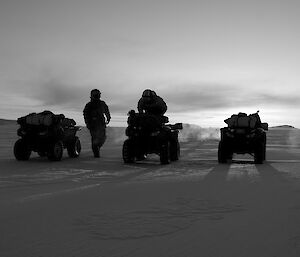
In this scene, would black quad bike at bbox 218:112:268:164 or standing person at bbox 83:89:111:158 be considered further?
standing person at bbox 83:89:111:158

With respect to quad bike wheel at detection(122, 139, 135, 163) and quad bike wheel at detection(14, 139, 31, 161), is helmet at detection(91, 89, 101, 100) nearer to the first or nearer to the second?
quad bike wheel at detection(14, 139, 31, 161)

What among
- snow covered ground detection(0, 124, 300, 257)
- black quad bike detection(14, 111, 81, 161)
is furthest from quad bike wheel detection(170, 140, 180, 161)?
snow covered ground detection(0, 124, 300, 257)

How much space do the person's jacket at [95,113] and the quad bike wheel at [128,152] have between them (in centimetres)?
302

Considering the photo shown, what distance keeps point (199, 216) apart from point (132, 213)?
2.40 feet

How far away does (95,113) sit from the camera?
1451cm

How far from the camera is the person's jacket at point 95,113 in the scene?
14508 millimetres

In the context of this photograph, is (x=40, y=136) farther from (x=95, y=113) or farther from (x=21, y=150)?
(x=95, y=113)

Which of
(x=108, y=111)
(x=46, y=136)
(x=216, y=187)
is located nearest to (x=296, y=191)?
(x=216, y=187)

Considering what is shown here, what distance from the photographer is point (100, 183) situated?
288 inches

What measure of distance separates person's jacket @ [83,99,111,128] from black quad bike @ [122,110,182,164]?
2.75 m

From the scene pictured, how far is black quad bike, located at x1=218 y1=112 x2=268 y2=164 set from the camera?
1215 cm

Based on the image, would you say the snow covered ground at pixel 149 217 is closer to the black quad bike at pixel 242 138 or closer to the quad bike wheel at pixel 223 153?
the black quad bike at pixel 242 138

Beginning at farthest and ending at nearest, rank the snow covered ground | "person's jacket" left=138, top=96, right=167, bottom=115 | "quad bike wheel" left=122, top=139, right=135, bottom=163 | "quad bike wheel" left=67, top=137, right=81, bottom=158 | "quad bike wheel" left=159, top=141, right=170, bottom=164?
"quad bike wheel" left=67, top=137, right=81, bottom=158 → "person's jacket" left=138, top=96, right=167, bottom=115 → "quad bike wheel" left=122, top=139, right=135, bottom=163 → "quad bike wheel" left=159, top=141, right=170, bottom=164 → the snow covered ground

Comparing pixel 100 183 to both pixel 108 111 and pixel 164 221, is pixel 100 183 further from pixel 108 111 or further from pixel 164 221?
pixel 108 111
